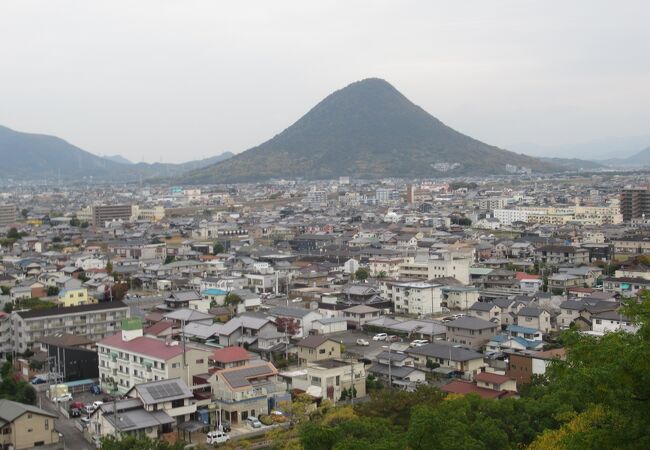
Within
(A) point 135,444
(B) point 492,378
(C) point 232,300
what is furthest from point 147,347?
(C) point 232,300

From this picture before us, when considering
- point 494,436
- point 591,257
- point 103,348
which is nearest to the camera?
point 494,436

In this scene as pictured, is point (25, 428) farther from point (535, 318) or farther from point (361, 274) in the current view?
point (361, 274)

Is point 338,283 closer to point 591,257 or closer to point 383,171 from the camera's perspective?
point 591,257

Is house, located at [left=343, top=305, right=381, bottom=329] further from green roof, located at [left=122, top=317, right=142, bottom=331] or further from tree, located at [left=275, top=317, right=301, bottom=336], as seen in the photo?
green roof, located at [left=122, top=317, right=142, bottom=331]

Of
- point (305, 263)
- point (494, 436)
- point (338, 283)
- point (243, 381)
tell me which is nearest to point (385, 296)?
point (338, 283)

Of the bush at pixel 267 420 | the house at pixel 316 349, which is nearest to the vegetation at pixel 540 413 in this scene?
the bush at pixel 267 420

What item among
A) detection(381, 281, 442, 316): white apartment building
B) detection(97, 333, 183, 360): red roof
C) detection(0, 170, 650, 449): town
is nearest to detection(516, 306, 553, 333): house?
detection(0, 170, 650, 449): town

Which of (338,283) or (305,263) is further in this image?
(305,263)
